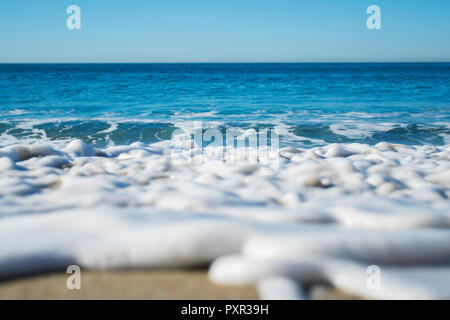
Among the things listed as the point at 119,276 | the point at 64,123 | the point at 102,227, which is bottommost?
the point at 119,276

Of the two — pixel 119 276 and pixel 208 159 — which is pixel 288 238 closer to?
pixel 119 276

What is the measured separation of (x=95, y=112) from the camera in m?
9.33

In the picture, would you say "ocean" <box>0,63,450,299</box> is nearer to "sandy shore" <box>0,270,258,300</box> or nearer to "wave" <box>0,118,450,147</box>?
"sandy shore" <box>0,270,258,300</box>

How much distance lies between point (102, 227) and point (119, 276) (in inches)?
12.2

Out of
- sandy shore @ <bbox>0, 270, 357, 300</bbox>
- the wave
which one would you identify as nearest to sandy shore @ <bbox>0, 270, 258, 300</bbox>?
sandy shore @ <bbox>0, 270, 357, 300</bbox>

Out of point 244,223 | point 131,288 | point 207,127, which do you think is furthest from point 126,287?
point 207,127

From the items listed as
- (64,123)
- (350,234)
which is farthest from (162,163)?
(64,123)

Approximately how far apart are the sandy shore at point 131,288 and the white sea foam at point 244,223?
44mm

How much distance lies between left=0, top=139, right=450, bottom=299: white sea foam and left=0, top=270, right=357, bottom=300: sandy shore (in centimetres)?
4

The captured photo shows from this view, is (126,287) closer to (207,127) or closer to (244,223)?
(244,223)

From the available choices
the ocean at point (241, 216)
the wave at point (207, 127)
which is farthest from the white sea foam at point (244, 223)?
the wave at point (207, 127)

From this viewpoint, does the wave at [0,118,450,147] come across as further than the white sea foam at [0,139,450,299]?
Yes

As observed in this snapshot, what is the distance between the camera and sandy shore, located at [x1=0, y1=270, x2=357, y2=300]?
3.72 ft

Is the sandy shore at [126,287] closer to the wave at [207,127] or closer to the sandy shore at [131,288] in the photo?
the sandy shore at [131,288]
